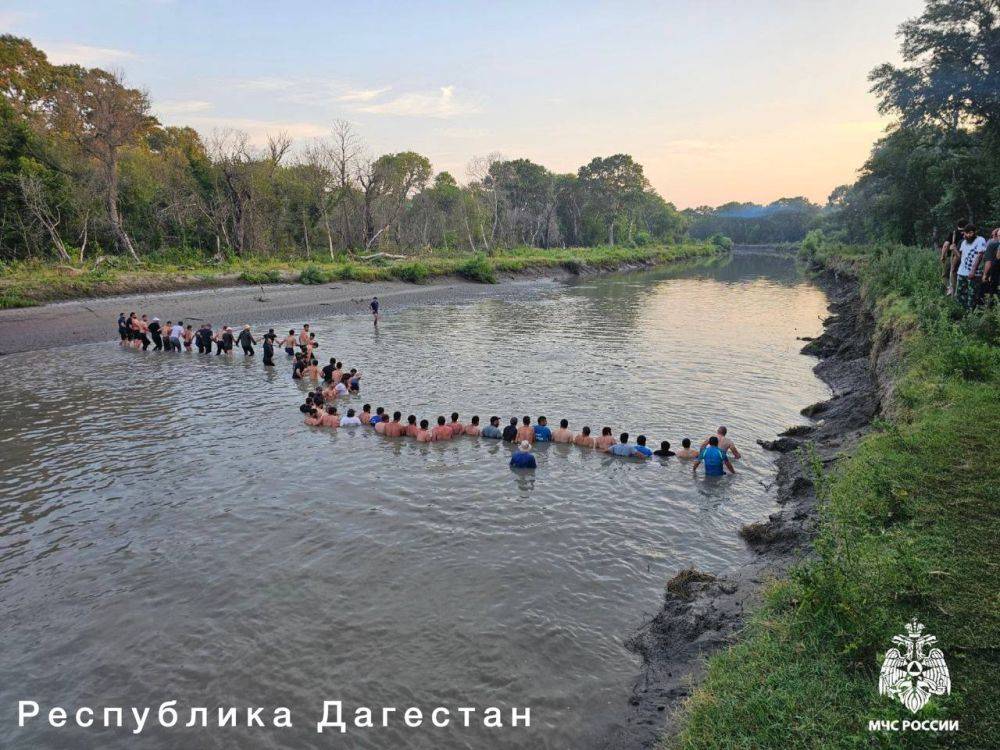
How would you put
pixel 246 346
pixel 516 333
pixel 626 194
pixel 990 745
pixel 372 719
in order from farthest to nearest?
pixel 626 194, pixel 516 333, pixel 246 346, pixel 372 719, pixel 990 745

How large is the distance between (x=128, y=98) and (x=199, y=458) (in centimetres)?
4404

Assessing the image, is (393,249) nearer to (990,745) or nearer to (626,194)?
(626,194)

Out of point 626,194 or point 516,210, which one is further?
point 626,194

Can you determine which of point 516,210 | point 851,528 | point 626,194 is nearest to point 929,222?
point 851,528

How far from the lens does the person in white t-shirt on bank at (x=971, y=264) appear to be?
14.5 m

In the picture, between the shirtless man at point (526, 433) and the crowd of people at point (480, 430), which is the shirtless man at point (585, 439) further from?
the shirtless man at point (526, 433)

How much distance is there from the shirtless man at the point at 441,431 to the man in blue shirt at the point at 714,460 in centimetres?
668

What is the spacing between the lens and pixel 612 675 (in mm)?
7543

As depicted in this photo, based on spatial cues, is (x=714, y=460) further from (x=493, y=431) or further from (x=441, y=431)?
(x=441, y=431)

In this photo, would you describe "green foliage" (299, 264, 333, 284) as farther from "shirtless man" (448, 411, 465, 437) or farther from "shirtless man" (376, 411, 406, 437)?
"shirtless man" (448, 411, 465, 437)

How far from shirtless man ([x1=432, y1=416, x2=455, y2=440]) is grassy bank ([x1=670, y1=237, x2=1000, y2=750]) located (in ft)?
31.4

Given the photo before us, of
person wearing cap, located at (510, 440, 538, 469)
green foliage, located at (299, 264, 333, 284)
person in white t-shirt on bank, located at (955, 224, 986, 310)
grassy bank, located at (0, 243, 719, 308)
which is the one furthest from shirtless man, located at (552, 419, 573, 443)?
green foliage, located at (299, 264, 333, 284)

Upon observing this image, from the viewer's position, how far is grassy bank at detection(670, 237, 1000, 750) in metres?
4.95

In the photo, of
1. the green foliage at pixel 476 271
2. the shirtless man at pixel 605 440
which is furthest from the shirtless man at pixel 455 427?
the green foliage at pixel 476 271
